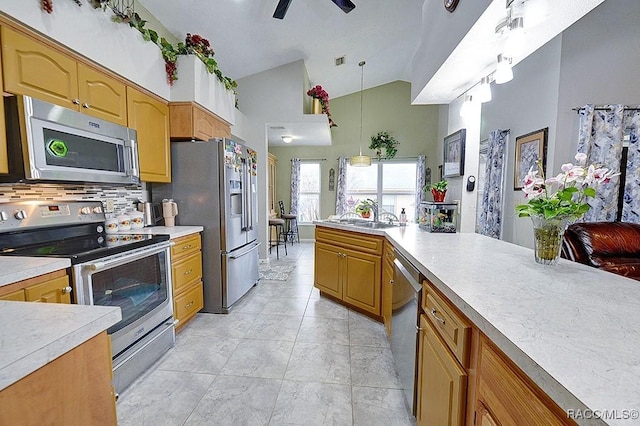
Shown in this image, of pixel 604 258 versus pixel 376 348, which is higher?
pixel 604 258

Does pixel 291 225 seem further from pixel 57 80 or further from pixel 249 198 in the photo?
pixel 57 80

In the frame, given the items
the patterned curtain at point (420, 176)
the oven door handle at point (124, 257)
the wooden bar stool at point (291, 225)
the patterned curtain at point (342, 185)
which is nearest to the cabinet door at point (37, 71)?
the oven door handle at point (124, 257)

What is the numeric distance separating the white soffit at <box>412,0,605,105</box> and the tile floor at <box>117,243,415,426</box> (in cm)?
216

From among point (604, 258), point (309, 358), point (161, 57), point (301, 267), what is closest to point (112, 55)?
point (161, 57)

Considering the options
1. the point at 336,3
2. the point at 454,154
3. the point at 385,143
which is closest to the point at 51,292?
the point at 336,3

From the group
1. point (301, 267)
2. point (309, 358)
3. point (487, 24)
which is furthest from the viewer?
point (301, 267)

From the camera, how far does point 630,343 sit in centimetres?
60

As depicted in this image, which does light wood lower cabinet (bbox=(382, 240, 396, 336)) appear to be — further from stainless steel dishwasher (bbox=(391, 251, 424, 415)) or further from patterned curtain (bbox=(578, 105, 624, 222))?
patterned curtain (bbox=(578, 105, 624, 222))

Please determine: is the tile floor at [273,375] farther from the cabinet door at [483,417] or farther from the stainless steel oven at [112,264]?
the cabinet door at [483,417]

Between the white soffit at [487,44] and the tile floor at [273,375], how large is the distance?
2.16 metres

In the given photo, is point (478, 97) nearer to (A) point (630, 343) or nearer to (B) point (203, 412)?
(A) point (630, 343)

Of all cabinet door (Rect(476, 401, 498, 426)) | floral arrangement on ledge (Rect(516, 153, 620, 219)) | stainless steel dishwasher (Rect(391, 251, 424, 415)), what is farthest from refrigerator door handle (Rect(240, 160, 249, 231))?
cabinet door (Rect(476, 401, 498, 426))

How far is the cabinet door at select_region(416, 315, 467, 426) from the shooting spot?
2.95ft

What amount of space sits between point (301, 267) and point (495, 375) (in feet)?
12.7
